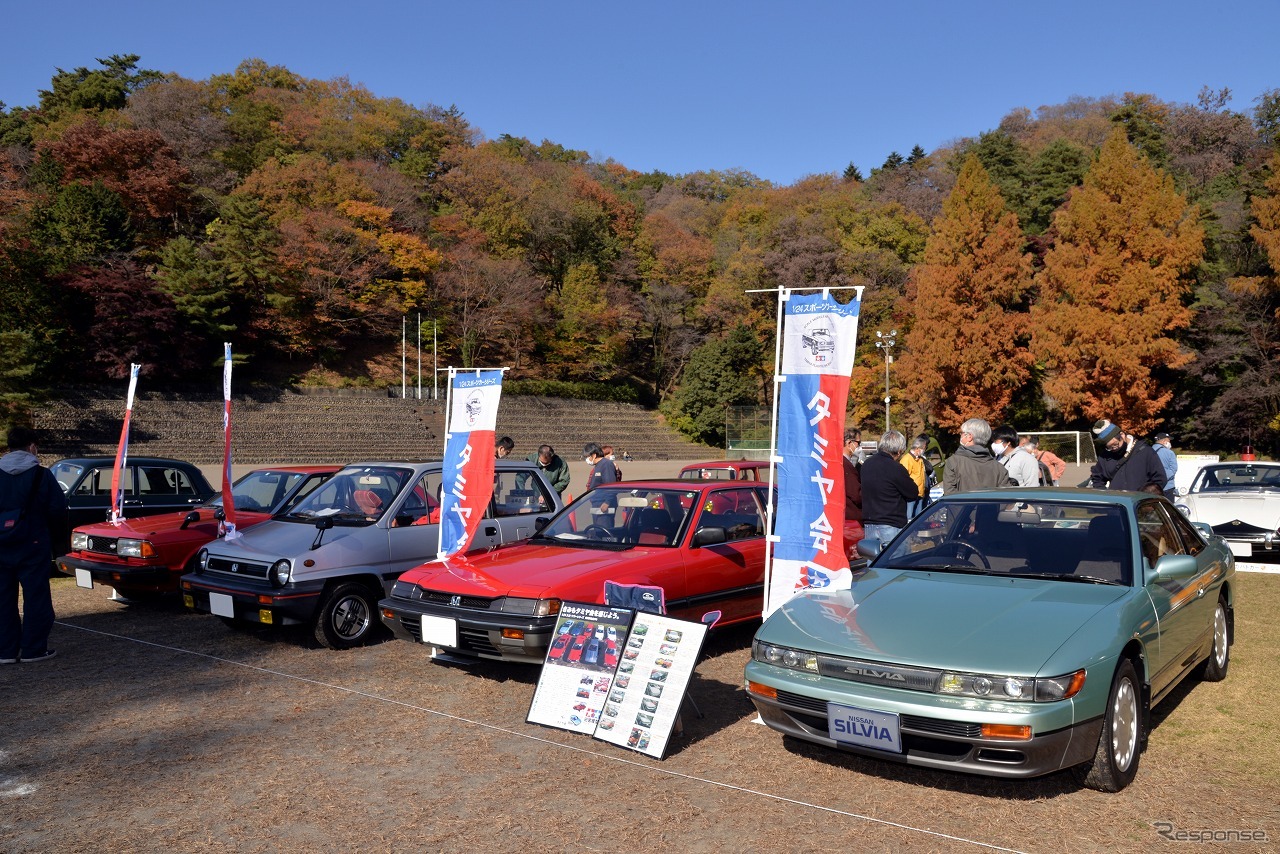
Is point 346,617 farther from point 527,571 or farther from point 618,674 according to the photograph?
point 618,674

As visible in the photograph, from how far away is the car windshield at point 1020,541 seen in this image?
5.04 metres

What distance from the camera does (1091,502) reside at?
17.7 ft

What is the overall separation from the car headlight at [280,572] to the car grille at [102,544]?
113 inches

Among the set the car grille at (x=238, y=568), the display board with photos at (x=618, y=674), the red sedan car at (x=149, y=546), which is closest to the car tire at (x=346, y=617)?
the car grille at (x=238, y=568)

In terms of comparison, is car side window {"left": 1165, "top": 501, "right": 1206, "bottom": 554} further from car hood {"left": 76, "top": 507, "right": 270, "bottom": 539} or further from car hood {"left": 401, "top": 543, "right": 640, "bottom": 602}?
car hood {"left": 76, "top": 507, "right": 270, "bottom": 539}

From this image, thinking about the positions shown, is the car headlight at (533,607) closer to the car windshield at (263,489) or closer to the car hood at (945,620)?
the car hood at (945,620)

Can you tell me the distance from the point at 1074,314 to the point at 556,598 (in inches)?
1366

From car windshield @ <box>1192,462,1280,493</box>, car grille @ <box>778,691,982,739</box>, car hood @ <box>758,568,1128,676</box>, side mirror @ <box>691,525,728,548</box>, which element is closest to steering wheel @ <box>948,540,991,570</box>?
car hood @ <box>758,568,1128,676</box>

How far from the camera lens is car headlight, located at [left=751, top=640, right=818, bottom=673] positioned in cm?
444

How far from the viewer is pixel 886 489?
27.1 feet

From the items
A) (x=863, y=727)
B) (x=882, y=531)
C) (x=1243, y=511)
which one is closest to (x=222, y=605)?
(x=863, y=727)

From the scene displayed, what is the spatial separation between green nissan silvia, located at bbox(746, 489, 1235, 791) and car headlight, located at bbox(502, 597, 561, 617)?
5.33 feet

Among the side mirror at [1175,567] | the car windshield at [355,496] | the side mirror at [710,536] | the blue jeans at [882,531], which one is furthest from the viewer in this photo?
the car windshield at [355,496]

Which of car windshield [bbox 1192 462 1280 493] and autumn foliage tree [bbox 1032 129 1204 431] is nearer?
car windshield [bbox 1192 462 1280 493]
